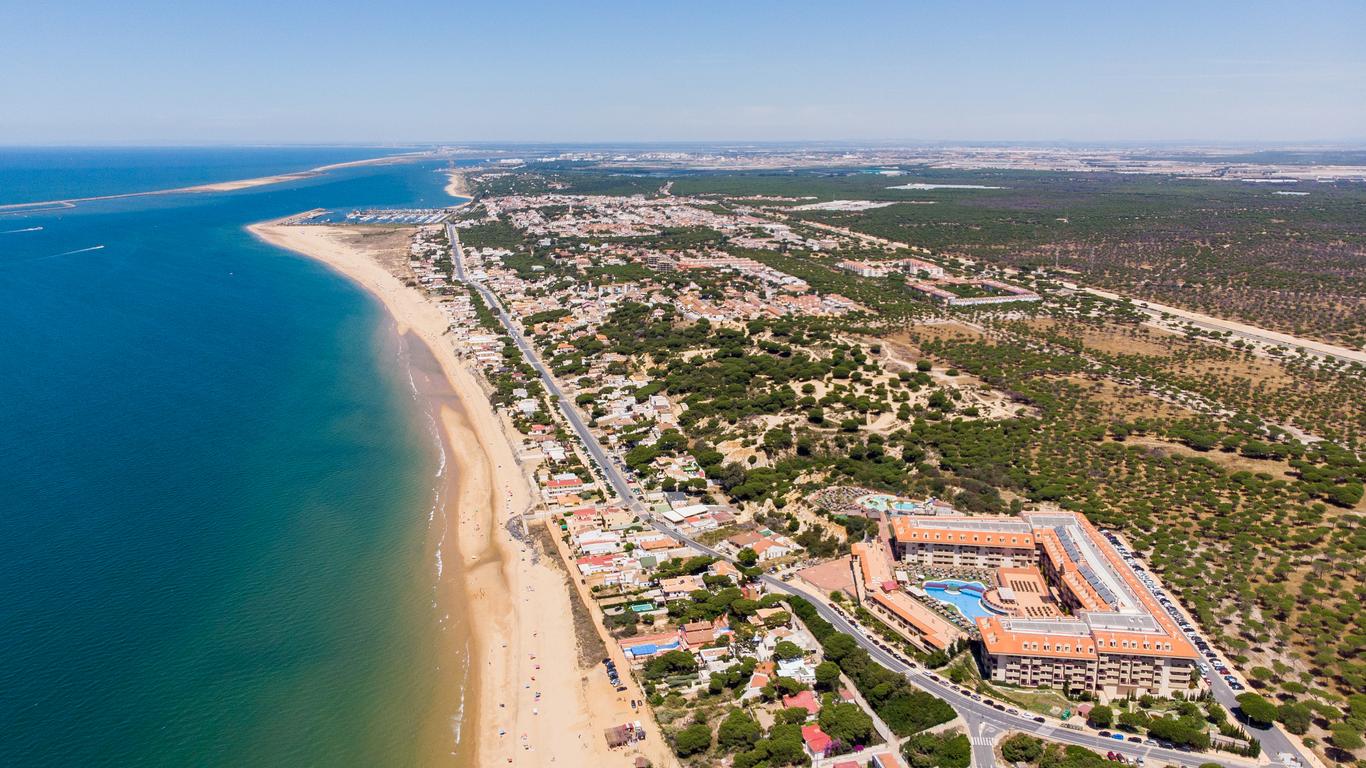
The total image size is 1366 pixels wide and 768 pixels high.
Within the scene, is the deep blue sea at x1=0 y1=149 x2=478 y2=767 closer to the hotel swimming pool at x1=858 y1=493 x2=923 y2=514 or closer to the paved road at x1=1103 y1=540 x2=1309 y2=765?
the hotel swimming pool at x1=858 y1=493 x2=923 y2=514

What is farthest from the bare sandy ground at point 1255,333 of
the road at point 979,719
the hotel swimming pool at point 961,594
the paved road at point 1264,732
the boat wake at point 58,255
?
the boat wake at point 58,255

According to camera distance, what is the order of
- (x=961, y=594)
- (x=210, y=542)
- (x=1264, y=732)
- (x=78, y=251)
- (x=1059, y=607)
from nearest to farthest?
(x=1264, y=732) → (x=1059, y=607) → (x=961, y=594) → (x=210, y=542) → (x=78, y=251)

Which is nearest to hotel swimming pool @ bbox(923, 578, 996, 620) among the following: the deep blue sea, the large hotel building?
the large hotel building

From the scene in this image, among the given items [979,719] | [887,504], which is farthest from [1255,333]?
[979,719]

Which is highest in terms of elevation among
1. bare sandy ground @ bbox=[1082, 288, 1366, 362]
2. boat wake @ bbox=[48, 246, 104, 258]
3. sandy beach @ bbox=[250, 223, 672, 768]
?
boat wake @ bbox=[48, 246, 104, 258]

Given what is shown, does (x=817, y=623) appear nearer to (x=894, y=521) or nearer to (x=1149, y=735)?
(x=894, y=521)

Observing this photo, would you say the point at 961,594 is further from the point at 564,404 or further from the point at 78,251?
the point at 78,251
